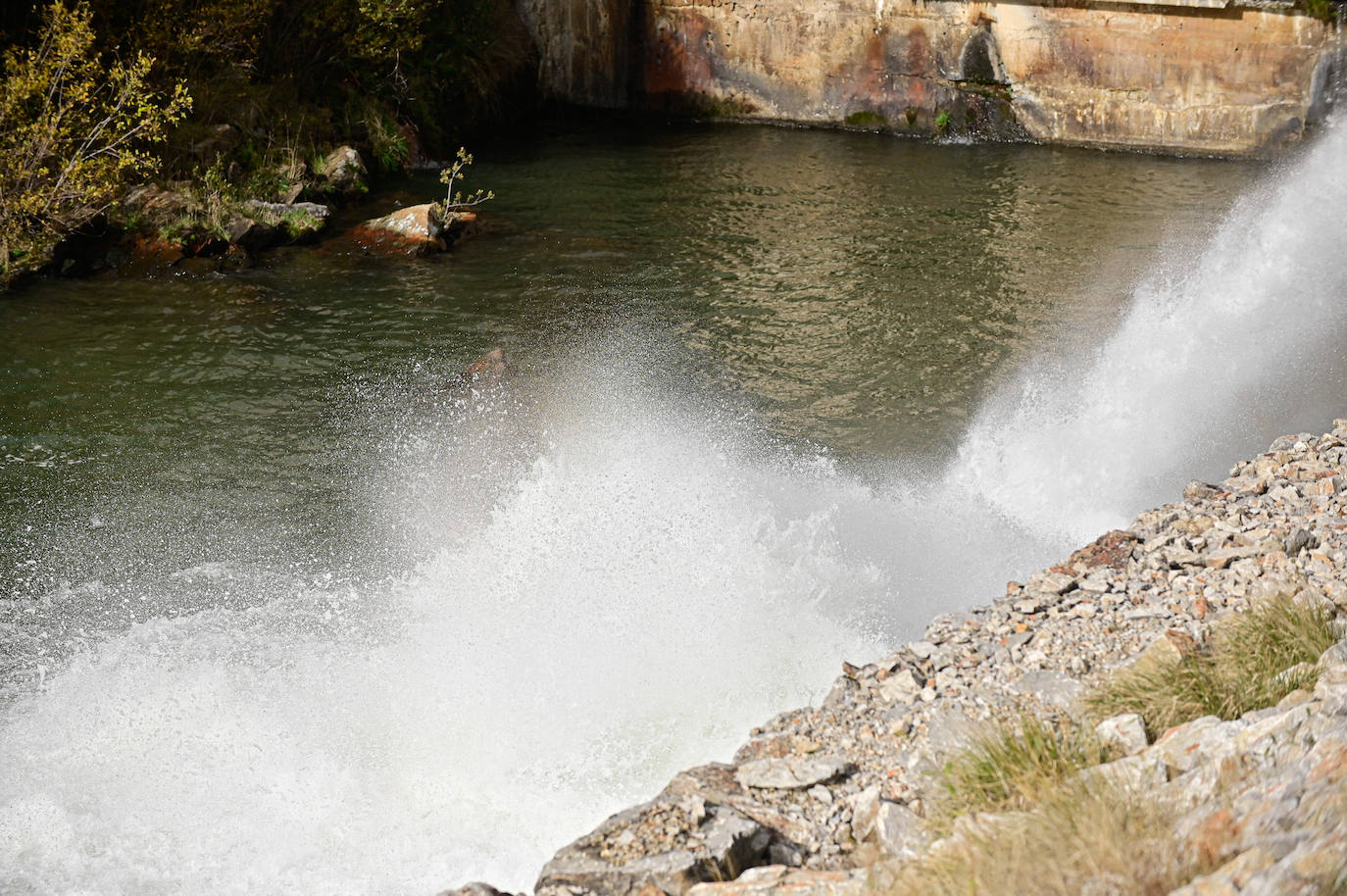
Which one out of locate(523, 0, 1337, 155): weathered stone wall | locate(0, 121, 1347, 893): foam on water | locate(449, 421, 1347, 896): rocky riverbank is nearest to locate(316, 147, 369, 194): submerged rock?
locate(0, 121, 1347, 893): foam on water

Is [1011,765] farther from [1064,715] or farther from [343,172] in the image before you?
[343,172]

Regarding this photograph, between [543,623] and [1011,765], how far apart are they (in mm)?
3670

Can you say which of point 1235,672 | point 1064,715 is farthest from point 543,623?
point 1235,672

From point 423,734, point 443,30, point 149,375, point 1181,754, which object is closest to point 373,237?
point 149,375

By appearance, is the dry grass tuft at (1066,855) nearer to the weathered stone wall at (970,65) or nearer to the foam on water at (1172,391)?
the foam on water at (1172,391)

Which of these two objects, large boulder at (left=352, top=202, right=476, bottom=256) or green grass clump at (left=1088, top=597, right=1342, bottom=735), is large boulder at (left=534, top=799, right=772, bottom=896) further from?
large boulder at (left=352, top=202, right=476, bottom=256)

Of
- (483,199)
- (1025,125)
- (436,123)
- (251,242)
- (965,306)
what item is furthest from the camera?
(1025,125)

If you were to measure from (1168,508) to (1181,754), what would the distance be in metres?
3.44

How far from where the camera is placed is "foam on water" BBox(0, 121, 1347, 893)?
18.8 ft

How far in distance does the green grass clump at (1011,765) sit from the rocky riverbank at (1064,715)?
131 mm

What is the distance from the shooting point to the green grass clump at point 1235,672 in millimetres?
4750

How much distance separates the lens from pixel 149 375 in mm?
11094

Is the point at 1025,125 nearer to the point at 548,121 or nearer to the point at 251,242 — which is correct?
the point at 548,121

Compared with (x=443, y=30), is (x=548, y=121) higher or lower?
lower
